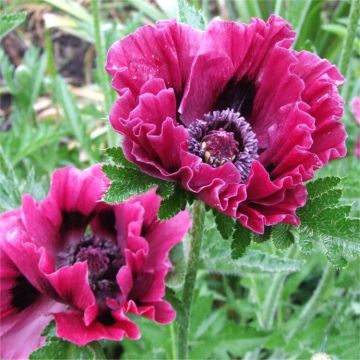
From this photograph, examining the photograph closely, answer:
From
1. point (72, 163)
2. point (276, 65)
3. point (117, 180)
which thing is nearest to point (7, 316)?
point (117, 180)

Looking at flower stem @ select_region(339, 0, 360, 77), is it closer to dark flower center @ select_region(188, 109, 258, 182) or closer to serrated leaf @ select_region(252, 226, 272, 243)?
dark flower center @ select_region(188, 109, 258, 182)

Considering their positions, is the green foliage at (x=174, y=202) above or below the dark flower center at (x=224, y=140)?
above

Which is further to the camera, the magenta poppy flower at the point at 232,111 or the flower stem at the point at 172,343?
the flower stem at the point at 172,343

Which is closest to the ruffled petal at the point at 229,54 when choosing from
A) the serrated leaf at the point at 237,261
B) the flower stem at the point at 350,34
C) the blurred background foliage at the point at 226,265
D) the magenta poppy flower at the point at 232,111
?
the magenta poppy flower at the point at 232,111

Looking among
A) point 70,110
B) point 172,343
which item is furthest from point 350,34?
point 70,110

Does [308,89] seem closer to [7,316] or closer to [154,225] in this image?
[154,225]

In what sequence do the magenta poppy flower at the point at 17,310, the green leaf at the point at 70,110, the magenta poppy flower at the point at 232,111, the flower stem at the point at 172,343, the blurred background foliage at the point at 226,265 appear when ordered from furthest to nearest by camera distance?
the green leaf at the point at 70,110
the flower stem at the point at 172,343
the blurred background foliage at the point at 226,265
the magenta poppy flower at the point at 17,310
the magenta poppy flower at the point at 232,111

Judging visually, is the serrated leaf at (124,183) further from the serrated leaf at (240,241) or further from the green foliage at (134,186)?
the serrated leaf at (240,241)

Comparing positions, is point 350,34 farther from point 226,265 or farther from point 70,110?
point 70,110
